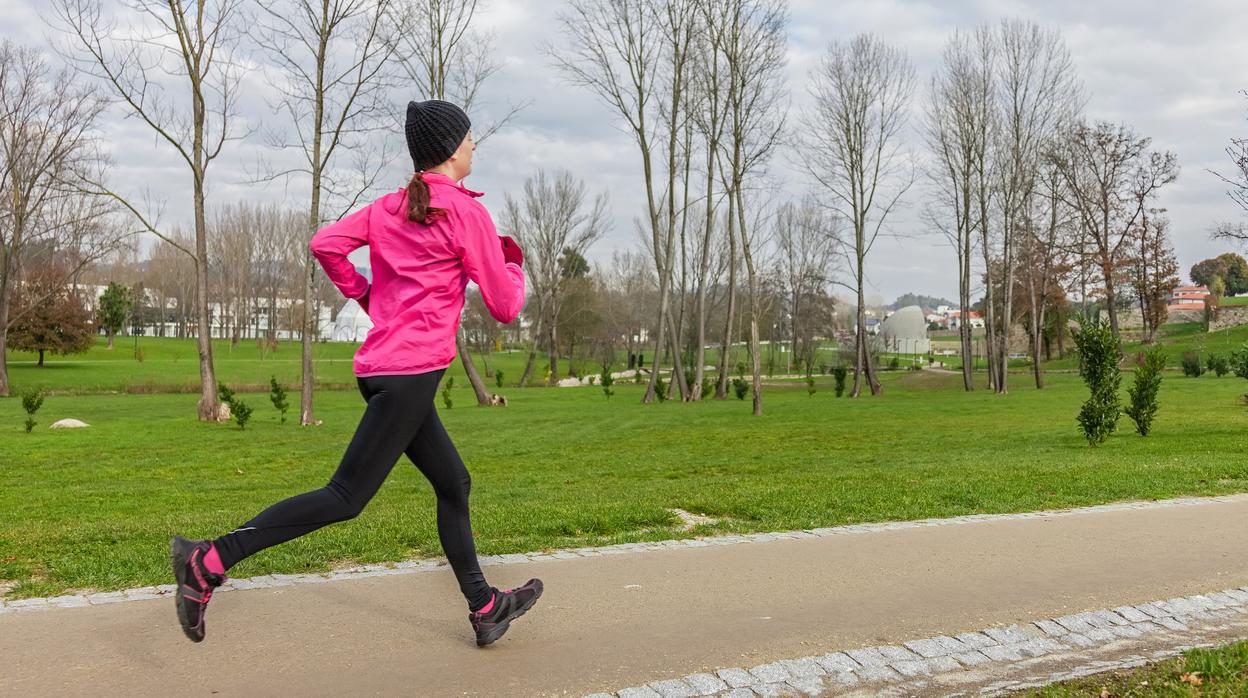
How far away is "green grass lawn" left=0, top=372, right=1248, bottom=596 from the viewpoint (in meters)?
6.08

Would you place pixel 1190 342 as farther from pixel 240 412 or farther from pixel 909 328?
pixel 240 412

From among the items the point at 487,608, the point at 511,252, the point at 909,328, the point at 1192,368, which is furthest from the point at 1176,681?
the point at 909,328

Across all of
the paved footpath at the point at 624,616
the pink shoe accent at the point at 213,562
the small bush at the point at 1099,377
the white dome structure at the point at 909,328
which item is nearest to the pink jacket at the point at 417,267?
the pink shoe accent at the point at 213,562

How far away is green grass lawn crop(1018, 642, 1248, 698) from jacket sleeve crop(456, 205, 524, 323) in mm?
2407

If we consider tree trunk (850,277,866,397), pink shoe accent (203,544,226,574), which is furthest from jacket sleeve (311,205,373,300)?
tree trunk (850,277,866,397)

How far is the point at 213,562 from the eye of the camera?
10.6 feet

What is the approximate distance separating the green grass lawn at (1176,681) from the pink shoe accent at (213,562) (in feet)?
9.64

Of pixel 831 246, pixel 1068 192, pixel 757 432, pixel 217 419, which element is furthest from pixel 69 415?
pixel 831 246

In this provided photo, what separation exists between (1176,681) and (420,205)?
10.9 feet

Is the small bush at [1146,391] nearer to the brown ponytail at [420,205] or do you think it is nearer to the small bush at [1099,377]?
the small bush at [1099,377]

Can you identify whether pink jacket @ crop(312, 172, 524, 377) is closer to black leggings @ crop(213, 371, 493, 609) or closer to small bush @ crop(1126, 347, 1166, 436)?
black leggings @ crop(213, 371, 493, 609)

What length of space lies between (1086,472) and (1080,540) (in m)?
4.90

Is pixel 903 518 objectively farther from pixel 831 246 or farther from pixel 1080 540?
pixel 831 246

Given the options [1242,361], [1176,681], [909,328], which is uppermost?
[909,328]
